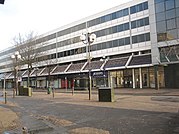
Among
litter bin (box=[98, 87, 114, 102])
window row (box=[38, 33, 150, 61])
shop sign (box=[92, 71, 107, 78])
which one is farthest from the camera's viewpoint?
shop sign (box=[92, 71, 107, 78])

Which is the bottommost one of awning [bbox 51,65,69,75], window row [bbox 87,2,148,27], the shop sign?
the shop sign

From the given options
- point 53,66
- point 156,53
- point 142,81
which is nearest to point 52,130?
point 156,53

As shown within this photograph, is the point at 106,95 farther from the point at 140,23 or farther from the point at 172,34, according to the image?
the point at 140,23

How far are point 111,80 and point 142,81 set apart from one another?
7.57m

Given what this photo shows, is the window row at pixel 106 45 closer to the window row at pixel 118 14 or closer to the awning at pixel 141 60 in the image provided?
the awning at pixel 141 60

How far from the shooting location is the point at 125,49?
1892 inches

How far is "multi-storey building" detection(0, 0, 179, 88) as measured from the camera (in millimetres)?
38803

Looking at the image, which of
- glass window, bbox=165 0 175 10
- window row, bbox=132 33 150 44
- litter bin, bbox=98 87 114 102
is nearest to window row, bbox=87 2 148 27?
window row, bbox=132 33 150 44

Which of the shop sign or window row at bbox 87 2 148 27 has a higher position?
window row at bbox 87 2 148 27

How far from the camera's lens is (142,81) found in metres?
45.1

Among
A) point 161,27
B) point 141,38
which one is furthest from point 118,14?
point 161,27

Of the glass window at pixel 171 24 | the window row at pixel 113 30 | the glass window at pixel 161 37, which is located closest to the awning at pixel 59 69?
the window row at pixel 113 30

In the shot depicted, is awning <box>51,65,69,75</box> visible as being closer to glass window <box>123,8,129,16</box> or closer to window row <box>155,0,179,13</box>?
glass window <box>123,8,129,16</box>

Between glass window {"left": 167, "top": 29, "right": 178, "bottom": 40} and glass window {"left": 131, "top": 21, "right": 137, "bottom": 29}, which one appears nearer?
glass window {"left": 167, "top": 29, "right": 178, "bottom": 40}
